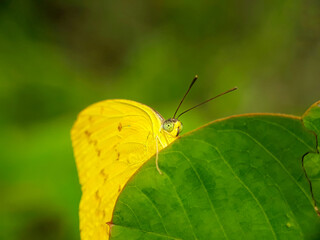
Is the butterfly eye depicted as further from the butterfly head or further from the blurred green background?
the blurred green background

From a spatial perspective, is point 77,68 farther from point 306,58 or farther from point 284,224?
point 284,224

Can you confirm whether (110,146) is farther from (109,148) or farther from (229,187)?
(229,187)

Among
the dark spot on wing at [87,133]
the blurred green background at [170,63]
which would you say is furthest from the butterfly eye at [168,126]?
the blurred green background at [170,63]

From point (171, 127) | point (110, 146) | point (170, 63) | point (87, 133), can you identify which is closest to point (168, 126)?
point (171, 127)

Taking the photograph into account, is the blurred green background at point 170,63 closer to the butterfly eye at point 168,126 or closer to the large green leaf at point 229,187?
the butterfly eye at point 168,126

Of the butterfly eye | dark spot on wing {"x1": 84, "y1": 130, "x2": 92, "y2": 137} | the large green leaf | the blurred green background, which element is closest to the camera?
the large green leaf

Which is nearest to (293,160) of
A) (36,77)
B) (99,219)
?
(99,219)

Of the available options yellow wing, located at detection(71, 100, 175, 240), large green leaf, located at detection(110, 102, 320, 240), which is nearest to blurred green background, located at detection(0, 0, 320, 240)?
yellow wing, located at detection(71, 100, 175, 240)
